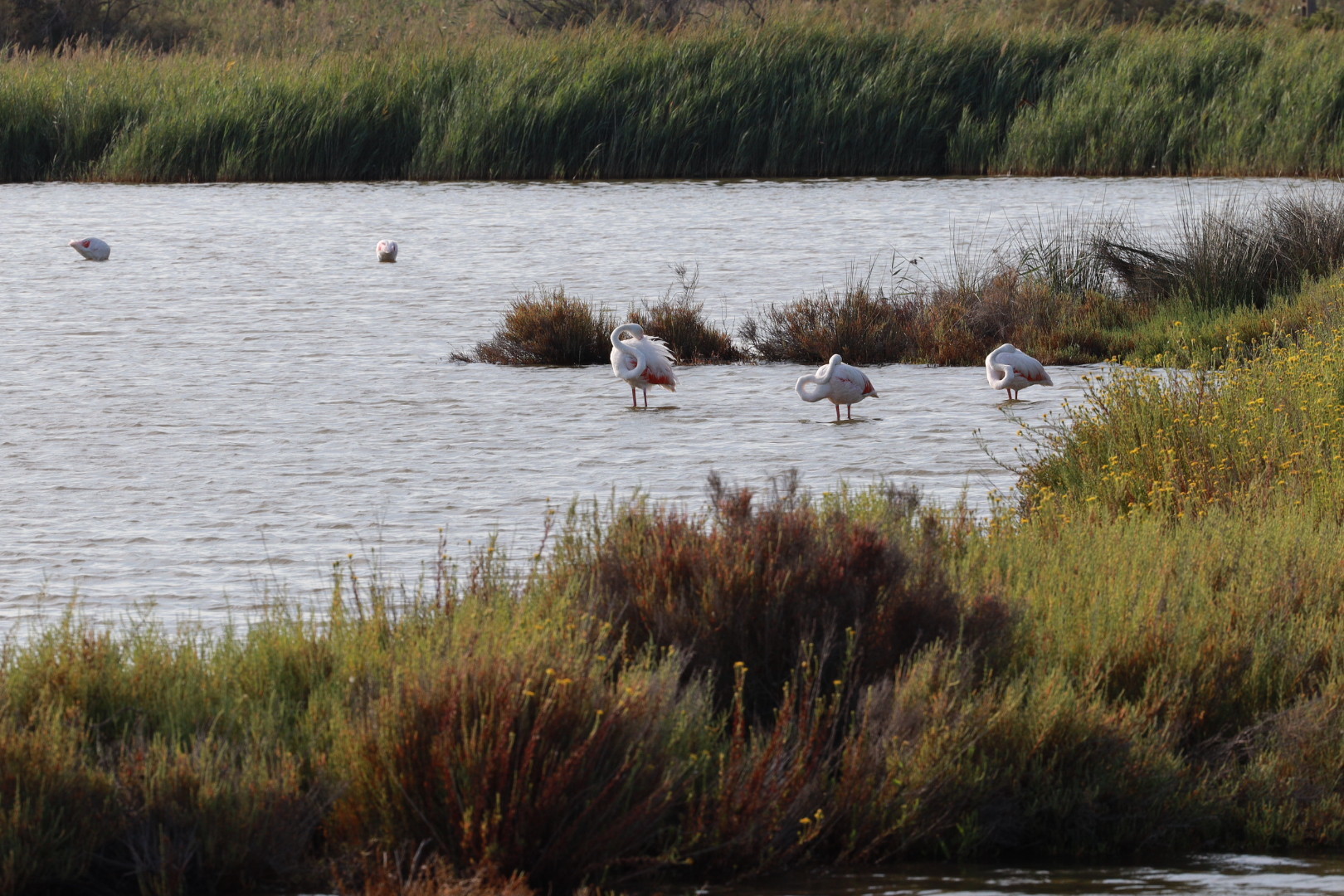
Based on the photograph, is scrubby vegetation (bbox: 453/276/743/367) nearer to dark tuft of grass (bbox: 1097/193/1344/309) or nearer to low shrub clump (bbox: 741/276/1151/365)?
low shrub clump (bbox: 741/276/1151/365)

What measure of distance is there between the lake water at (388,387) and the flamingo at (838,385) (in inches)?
8.8

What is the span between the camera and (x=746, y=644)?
5.41 m

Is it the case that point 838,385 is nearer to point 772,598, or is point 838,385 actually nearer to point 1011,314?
point 1011,314

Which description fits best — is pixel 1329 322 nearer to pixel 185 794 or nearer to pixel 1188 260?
pixel 1188 260

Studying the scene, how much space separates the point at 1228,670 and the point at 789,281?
13751mm

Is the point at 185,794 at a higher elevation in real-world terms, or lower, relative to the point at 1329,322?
lower

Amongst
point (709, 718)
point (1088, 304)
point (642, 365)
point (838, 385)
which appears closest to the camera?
point (709, 718)

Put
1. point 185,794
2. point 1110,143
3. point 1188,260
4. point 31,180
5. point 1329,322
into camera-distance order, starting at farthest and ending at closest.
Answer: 1. point 31,180
2. point 1110,143
3. point 1188,260
4. point 1329,322
5. point 185,794

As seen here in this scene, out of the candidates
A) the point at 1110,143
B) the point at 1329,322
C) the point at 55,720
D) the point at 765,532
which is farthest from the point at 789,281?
the point at 55,720

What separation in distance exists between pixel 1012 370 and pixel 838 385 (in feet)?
4.75

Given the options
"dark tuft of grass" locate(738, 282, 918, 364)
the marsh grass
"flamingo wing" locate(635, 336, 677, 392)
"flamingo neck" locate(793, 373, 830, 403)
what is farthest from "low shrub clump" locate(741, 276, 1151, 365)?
"flamingo neck" locate(793, 373, 830, 403)

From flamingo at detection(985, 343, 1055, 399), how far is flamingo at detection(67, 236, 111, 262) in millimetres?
13276

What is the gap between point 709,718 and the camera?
498 centimetres

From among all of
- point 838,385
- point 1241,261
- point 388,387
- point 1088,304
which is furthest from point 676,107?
point 838,385
